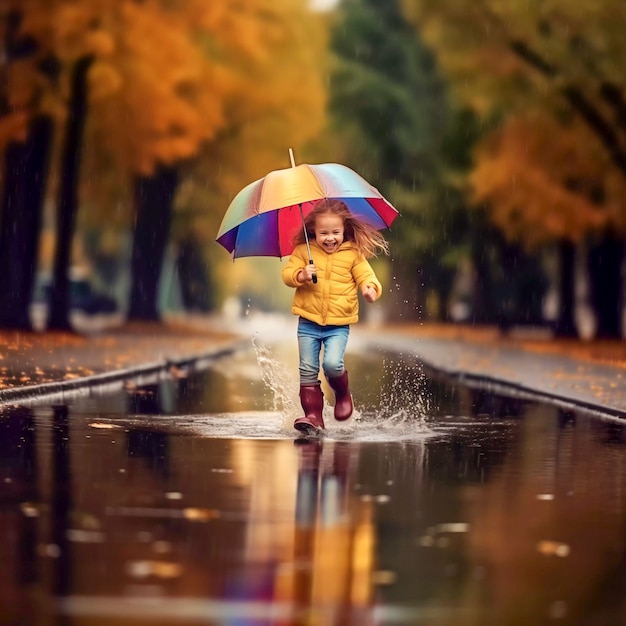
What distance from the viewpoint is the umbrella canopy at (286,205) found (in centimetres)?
1416

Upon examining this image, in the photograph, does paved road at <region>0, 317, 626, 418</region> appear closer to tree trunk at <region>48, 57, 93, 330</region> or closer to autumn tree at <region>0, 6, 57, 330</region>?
tree trunk at <region>48, 57, 93, 330</region>

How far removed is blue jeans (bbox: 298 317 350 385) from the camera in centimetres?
1409

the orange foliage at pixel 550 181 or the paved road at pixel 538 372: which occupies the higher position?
the orange foliage at pixel 550 181

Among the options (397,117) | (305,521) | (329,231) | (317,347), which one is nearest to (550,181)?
(397,117)

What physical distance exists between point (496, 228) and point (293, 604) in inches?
1776

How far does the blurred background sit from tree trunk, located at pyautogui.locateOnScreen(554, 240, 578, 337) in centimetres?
6

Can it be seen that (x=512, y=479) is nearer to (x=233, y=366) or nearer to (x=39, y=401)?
(x=39, y=401)

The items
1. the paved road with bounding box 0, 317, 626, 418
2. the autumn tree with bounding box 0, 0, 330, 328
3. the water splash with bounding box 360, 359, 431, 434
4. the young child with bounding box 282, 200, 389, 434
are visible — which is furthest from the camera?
the autumn tree with bounding box 0, 0, 330, 328

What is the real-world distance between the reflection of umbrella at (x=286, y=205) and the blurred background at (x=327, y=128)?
16506mm

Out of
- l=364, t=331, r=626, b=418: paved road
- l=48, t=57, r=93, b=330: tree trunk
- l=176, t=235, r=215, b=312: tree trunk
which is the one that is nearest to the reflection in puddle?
l=364, t=331, r=626, b=418: paved road

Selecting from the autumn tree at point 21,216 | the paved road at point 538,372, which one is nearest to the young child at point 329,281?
the paved road at point 538,372

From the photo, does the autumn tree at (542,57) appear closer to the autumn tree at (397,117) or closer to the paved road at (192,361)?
the paved road at (192,361)

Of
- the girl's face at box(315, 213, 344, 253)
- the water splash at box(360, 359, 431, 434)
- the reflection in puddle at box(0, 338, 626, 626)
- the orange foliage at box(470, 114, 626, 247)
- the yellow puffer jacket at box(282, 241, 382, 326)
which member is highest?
the orange foliage at box(470, 114, 626, 247)

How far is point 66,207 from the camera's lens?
38.7 metres
